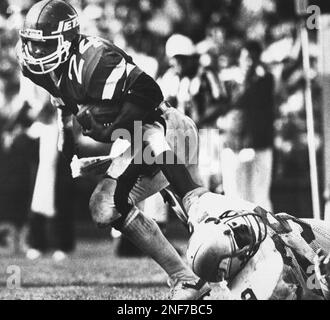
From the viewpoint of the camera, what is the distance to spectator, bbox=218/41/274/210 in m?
6.68

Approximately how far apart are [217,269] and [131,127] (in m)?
1.09

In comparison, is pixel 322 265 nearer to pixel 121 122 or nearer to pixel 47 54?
pixel 121 122

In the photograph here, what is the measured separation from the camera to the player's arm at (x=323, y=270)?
629 centimetres

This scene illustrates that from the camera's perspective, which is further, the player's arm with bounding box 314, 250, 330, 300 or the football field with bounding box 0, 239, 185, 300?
the football field with bounding box 0, 239, 185, 300

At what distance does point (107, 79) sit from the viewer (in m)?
6.26

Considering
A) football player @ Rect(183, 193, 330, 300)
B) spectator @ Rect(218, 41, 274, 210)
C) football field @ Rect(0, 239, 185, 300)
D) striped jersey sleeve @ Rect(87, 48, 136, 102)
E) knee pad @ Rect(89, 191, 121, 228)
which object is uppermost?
striped jersey sleeve @ Rect(87, 48, 136, 102)

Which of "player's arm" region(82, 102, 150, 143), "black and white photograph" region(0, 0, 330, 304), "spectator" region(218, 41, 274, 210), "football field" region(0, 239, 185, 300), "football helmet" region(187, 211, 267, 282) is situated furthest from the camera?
"spectator" region(218, 41, 274, 210)

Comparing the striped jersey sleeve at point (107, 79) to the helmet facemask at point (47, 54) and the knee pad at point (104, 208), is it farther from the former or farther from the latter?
the knee pad at point (104, 208)

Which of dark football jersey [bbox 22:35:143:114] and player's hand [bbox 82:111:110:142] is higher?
dark football jersey [bbox 22:35:143:114]

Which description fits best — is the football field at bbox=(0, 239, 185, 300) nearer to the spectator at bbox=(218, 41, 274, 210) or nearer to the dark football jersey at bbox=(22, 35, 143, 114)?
the spectator at bbox=(218, 41, 274, 210)

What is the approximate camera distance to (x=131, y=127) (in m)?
6.31

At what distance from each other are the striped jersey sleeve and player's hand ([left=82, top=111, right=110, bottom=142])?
167 mm

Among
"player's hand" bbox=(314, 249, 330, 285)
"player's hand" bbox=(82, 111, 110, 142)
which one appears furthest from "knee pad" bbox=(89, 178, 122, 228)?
"player's hand" bbox=(314, 249, 330, 285)
